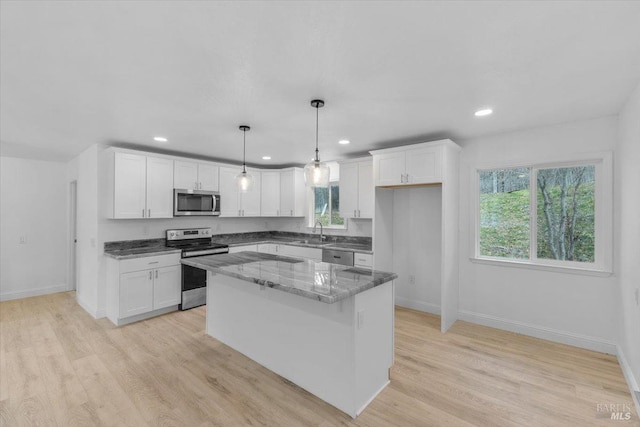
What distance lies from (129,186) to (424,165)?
4035 mm

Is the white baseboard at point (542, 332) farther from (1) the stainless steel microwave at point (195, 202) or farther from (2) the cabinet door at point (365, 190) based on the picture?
(1) the stainless steel microwave at point (195, 202)

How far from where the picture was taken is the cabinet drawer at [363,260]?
4266mm

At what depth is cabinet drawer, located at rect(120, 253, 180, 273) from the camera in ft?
12.7

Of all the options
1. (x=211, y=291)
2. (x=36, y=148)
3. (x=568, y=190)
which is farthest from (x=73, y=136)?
(x=568, y=190)

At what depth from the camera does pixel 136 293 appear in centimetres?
394

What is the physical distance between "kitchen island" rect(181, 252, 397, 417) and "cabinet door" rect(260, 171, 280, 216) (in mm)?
2864

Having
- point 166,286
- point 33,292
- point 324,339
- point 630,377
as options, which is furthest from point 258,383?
point 33,292

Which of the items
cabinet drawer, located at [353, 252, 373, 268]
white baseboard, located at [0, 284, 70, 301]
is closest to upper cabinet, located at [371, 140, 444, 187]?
cabinet drawer, located at [353, 252, 373, 268]

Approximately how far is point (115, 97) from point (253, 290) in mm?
2109

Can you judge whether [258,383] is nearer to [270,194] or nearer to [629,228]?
[629,228]

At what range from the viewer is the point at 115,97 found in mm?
2512

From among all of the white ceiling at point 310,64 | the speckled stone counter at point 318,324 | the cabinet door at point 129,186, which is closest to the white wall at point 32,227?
the white ceiling at point 310,64

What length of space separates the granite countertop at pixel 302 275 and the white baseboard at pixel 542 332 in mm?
2167

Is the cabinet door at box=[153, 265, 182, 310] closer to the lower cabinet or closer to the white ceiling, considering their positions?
the lower cabinet
